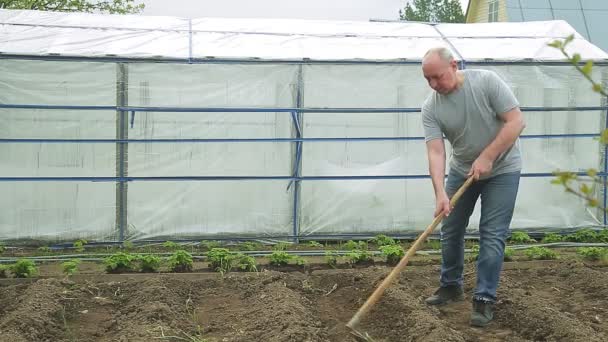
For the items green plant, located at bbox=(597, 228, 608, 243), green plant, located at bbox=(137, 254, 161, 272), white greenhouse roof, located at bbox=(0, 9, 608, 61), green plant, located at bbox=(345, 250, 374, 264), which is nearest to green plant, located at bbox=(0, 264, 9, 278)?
green plant, located at bbox=(137, 254, 161, 272)

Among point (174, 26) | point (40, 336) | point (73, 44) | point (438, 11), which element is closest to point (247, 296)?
point (40, 336)

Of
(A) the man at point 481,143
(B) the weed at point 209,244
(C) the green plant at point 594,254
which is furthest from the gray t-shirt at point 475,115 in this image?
(B) the weed at point 209,244

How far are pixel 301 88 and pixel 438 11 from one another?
46.5m

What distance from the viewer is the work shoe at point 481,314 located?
514 cm

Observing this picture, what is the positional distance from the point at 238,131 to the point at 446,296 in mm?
4061

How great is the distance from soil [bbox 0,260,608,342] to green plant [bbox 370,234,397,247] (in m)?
1.72

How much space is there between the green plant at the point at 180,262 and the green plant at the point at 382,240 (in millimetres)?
2420

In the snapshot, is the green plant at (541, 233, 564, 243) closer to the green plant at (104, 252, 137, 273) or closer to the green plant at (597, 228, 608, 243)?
the green plant at (597, 228, 608, 243)

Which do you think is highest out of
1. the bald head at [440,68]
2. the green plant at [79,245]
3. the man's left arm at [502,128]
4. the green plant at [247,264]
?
the bald head at [440,68]

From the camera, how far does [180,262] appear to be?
697 cm

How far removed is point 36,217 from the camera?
869 centimetres

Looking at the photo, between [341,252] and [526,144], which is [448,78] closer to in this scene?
[341,252]

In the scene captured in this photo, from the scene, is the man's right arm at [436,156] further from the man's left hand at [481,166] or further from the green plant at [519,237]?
the green plant at [519,237]

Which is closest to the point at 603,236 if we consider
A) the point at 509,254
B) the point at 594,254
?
the point at 594,254
